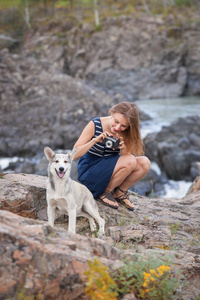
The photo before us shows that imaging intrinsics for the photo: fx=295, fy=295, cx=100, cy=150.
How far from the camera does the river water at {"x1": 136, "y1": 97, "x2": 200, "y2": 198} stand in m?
12.5

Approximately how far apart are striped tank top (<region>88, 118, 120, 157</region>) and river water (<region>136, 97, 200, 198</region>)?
7.56m

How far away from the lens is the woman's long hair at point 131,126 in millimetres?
4551

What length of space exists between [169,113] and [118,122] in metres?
18.6

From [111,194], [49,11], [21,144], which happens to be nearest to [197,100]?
[21,144]

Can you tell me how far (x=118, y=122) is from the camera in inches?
181

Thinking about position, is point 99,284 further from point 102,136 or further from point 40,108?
point 40,108

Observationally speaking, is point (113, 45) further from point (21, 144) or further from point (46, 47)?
point (21, 144)

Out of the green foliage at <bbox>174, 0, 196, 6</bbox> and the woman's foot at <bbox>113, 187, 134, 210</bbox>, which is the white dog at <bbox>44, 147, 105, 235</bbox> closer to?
the woman's foot at <bbox>113, 187, 134, 210</bbox>

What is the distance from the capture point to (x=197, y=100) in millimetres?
28344

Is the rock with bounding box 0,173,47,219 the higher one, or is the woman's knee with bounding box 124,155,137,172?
the woman's knee with bounding box 124,155,137,172

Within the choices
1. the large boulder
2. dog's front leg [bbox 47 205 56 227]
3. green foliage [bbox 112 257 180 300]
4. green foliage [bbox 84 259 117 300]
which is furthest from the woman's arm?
the large boulder

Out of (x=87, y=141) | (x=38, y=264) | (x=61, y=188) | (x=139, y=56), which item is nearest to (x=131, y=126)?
(x=87, y=141)

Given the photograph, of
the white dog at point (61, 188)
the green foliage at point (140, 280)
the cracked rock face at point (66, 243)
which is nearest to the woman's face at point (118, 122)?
the white dog at point (61, 188)

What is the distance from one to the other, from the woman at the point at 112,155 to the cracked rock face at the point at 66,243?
1.28 feet
